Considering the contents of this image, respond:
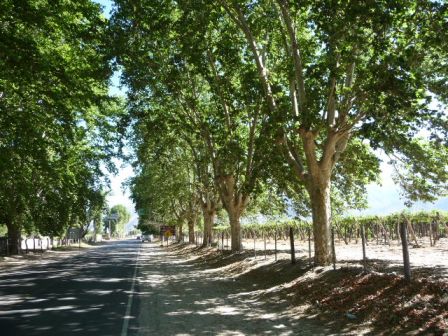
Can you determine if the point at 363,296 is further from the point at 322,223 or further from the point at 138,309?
the point at 138,309

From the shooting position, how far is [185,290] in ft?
51.4

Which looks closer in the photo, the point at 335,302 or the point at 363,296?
the point at 363,296

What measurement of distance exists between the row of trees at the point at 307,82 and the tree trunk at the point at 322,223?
34mm

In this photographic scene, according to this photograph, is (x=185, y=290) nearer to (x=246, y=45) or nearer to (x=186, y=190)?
(x=246, y=45)

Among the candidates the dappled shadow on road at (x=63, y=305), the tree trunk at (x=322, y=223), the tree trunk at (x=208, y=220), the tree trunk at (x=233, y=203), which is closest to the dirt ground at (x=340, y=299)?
the tree trunk at (x=322, y=223)

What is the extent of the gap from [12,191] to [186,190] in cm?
1522

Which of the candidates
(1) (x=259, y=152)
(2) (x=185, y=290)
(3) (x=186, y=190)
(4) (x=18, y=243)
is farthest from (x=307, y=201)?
(4) (x=18, y=243)

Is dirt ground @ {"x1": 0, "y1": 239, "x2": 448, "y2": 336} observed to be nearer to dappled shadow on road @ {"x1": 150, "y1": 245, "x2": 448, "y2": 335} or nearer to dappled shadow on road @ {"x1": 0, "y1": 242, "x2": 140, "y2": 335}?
dappled shadow on road @ {"x1": 150, "y1": 245, "x2": 448, "y2": 335}

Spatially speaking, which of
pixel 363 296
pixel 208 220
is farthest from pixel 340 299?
pixel 208 220

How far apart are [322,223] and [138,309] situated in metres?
6.27

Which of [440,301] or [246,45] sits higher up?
[246,45]

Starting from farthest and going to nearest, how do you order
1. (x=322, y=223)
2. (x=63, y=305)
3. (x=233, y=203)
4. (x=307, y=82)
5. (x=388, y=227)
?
(x=388, y=227), (x=233, y=203), (x=307, y=82), (x=322, y=223), (x=63, y=305)

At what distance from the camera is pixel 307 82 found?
55.0 ft

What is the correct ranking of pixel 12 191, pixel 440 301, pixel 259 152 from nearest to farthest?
pixel 440 301 → pixel 259 152 → pixel 12 191
